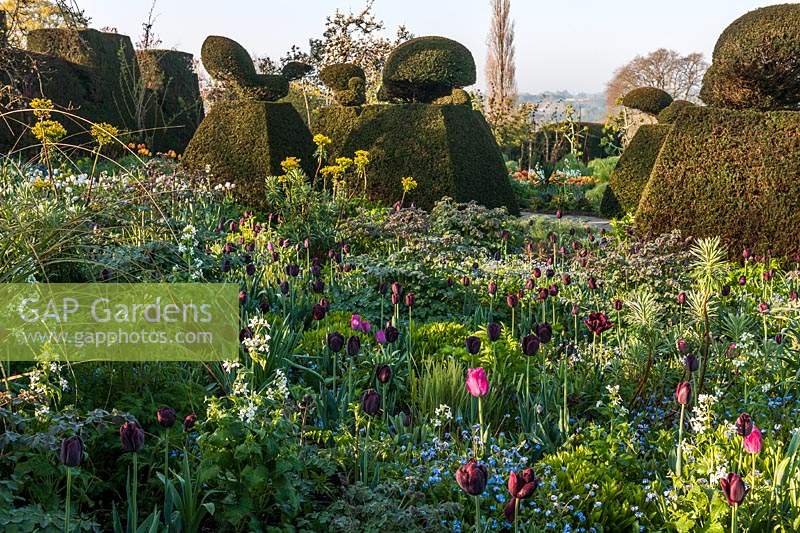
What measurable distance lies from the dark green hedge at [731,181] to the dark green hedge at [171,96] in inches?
443

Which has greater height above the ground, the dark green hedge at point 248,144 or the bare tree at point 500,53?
the bare tree at point 500,53

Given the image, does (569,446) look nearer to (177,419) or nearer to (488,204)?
(177,419)

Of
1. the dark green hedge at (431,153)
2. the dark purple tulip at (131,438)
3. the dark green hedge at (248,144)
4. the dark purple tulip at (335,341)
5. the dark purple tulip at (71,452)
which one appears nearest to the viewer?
the dark purple tulip at (71,452)

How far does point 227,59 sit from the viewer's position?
427 inches

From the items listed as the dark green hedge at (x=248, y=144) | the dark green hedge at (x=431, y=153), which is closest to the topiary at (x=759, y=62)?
the dark green hedge at (x=431, y=153)

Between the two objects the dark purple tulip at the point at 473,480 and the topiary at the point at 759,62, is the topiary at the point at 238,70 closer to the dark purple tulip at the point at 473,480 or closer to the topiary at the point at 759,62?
the topiary at the point at 759,62

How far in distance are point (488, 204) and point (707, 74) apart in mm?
3144

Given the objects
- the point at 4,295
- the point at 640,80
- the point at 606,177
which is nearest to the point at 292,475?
the point at 4,295

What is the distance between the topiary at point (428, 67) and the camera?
418 inches

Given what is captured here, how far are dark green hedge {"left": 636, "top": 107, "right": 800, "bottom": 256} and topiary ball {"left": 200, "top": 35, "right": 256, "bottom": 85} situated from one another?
6.22m

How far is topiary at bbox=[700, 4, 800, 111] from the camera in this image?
7465mm

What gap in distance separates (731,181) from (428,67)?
15.7 ft

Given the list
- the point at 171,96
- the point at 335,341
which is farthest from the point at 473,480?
the point at 171,96

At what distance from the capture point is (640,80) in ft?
138
